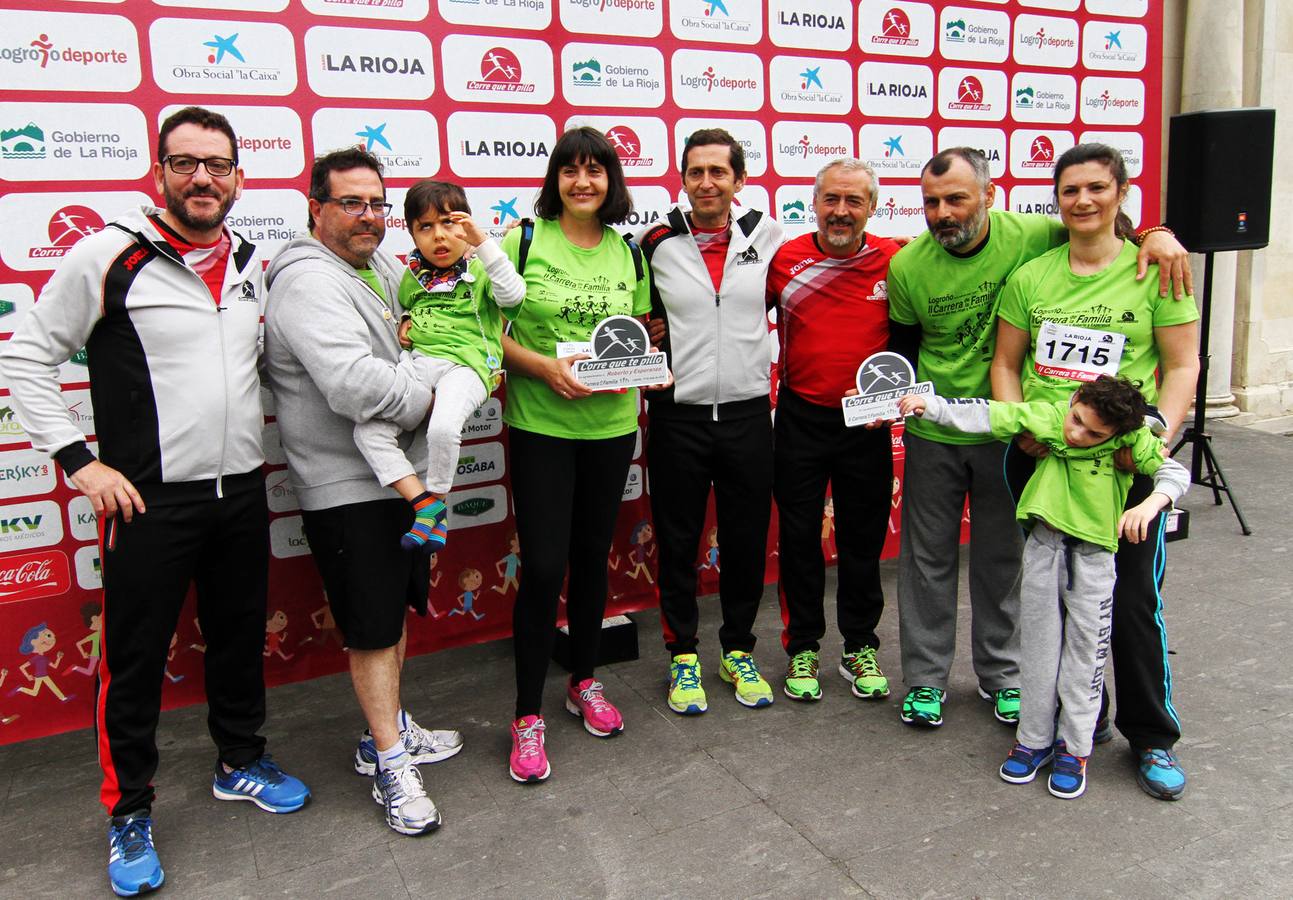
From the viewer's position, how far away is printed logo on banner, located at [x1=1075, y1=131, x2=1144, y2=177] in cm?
536

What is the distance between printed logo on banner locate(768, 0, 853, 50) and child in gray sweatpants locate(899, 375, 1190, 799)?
7.28 feet

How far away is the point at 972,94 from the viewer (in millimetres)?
4906

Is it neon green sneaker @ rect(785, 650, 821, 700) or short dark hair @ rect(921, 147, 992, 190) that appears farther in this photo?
neon green sneaker @ rect(785, 650, 821, 700)

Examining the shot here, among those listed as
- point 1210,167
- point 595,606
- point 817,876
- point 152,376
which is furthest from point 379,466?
point 1210,167

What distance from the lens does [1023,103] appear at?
506 cm

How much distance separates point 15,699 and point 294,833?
134 cm

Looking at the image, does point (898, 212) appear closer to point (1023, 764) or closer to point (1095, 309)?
point (1095, 309)

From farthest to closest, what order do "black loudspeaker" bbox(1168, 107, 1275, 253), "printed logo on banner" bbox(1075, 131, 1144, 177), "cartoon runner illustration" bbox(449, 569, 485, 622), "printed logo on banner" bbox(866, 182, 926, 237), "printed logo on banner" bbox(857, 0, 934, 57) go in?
"black loudspeaker" bbox(1168, 107, 1275, 253) < "printed logo on banner" bbox(1075, 131, 1144, 177) < "printed logo on banner" bbox(866, 182, 926, 237) < "printed logo on banner" bbox(857, 0, 934, 57) < "cartoon runner illustration" bbox(449, 569, 485, 622)

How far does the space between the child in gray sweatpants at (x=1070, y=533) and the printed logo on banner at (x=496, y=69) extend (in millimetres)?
2010

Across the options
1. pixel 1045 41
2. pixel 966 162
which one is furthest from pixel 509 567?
pixel 1045 41

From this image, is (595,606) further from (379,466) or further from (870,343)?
(870,343)

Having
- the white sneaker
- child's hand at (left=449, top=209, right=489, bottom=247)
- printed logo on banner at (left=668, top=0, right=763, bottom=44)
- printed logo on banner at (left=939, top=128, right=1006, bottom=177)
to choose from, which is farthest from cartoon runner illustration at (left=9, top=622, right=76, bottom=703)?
printed logo on banner at (left=939, top=128, right=1006, bottom=177)

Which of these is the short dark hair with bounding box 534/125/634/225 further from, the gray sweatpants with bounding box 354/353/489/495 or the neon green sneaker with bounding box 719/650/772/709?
the neon green sneaker with bounding box 719/650/772/709

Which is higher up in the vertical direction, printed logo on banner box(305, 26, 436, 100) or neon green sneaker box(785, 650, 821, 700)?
printed logo on banner box(305, 26, 436, 100)
